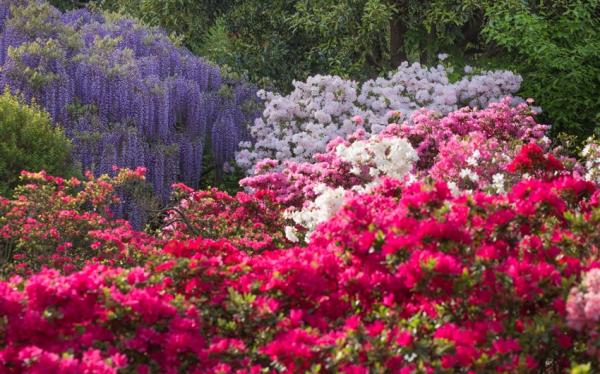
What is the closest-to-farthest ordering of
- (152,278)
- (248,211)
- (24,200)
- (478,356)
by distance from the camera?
(478,356)
(152,278)
(24,200)
(248,211)

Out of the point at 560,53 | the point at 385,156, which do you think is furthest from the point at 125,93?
the point at 560,53

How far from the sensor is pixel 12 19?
1221 cm

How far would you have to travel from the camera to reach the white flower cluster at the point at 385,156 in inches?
292

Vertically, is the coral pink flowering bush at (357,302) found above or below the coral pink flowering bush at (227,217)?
below

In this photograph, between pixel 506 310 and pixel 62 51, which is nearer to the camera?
pixel 506 310

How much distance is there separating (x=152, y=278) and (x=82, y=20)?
1101 cm

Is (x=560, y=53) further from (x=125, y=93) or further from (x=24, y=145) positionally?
(x=24, y=145)

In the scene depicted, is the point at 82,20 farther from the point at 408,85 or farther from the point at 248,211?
the point at 248,211

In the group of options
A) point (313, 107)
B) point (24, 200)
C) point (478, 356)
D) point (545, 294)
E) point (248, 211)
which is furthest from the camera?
point (313, 107)

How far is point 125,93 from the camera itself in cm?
1117

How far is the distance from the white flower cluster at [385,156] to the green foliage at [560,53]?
6129mm

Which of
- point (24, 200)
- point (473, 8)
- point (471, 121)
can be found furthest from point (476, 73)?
→ point (24, 200)

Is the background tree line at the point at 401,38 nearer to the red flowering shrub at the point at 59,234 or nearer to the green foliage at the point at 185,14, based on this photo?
the green foliage at the point at 185,14

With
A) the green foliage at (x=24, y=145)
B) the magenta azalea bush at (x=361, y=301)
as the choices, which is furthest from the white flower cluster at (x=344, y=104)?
the magenta azalea bush at (x=361, y=301)
